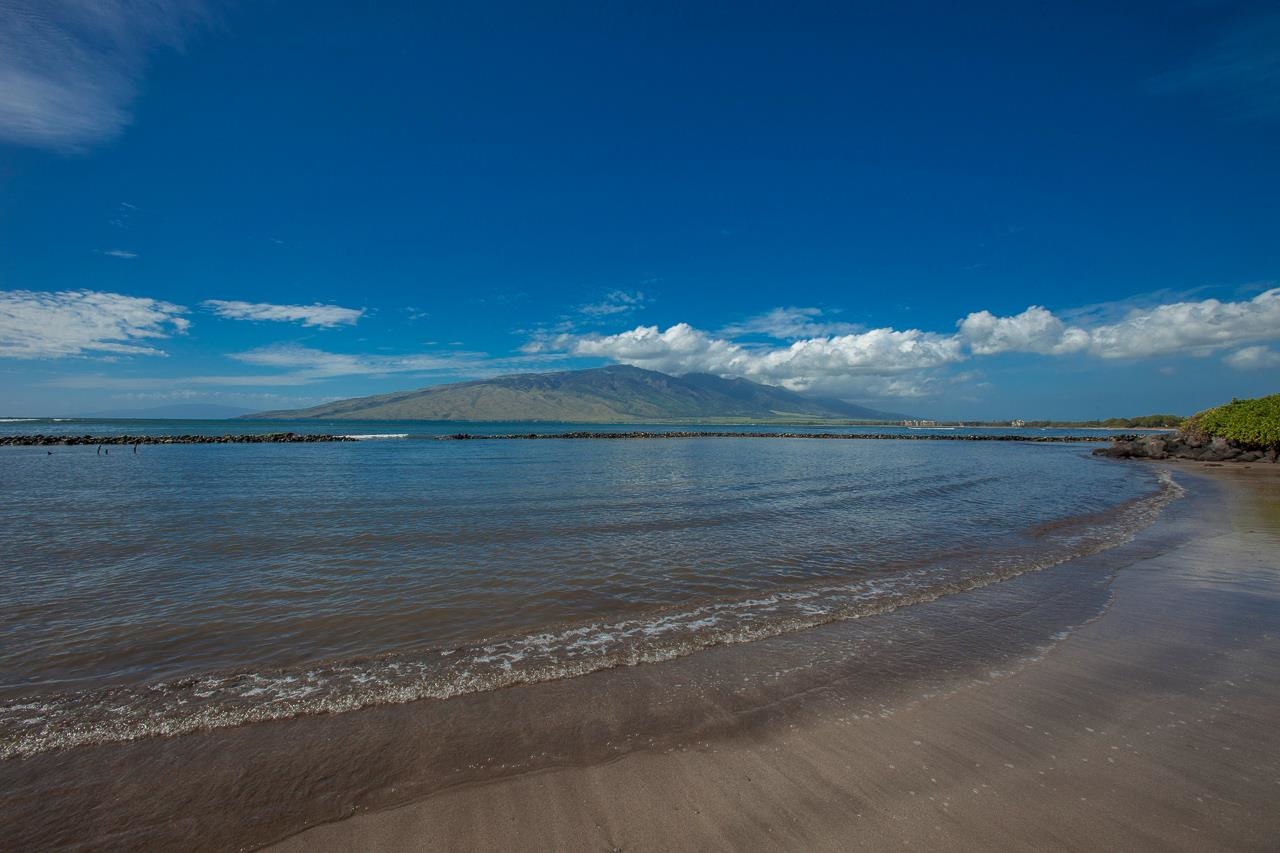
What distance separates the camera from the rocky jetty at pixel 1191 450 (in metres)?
43.1

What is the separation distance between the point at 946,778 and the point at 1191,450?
216 ft

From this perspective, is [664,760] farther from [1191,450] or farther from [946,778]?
[1191,450]

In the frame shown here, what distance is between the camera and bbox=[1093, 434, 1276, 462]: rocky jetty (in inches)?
1697

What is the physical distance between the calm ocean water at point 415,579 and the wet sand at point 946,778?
7.71 ft

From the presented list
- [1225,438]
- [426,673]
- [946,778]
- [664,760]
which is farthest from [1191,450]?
[426,673]

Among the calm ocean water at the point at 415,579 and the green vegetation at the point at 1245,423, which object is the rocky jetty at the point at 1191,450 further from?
the calm ocean water at the point at 415,579

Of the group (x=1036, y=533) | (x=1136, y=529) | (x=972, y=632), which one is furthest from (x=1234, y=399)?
(x=972, y=632)

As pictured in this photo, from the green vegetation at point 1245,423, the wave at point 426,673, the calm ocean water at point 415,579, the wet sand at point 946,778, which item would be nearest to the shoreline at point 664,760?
the wet sand at point 946,778

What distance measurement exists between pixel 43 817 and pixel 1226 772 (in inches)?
414

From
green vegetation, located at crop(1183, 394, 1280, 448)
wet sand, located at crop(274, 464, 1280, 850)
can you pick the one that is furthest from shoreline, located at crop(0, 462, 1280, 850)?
green vegetation, located at crop(1183, 394, 1280, 448)

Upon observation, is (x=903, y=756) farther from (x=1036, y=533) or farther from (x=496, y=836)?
(x=1036, y=533)

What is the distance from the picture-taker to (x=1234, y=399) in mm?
50719

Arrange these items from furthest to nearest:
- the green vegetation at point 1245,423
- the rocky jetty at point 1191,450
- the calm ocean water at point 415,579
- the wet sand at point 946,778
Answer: the rocky jetty at point 1191,450
the green vegetation at point 1245,423
the calm ocean water at point 415,579
the wet sand at point 946,778

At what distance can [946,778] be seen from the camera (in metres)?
4.87
